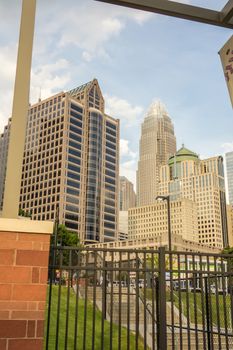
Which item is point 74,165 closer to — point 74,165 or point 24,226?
point 74,165

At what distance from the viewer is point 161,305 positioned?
434 cm

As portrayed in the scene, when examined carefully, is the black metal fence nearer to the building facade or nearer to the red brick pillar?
the red brick pillar

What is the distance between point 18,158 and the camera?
3.64 m

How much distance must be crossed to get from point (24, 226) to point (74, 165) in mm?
124482

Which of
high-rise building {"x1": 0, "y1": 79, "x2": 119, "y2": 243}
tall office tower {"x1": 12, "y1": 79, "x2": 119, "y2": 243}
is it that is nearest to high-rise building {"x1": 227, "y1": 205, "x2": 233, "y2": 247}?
tall office tower {"x1": 12, "y1": 79, "x2": 119, "y2": 243}

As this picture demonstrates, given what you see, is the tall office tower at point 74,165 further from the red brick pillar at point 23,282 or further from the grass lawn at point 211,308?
the red brick pillar at point 23,282

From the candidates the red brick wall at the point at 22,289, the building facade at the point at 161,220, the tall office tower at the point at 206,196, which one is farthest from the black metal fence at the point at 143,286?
the tall office tower at the point at 206,196

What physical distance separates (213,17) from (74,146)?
12492 cm

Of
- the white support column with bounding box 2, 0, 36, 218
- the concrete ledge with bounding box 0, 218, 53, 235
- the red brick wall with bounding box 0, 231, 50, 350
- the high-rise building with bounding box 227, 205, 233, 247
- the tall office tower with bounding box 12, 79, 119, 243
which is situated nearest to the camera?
the red brick wall with bounding box 0, 231, 50, 350

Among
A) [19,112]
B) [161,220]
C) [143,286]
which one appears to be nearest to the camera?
[19,112]

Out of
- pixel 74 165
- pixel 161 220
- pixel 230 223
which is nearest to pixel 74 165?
pixel 74 165

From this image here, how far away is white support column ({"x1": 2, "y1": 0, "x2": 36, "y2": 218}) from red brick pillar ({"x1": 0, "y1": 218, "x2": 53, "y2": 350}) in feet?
0.69

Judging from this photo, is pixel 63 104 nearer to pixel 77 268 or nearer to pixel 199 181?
pixel 199 181

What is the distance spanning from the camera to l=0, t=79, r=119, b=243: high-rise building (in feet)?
404
